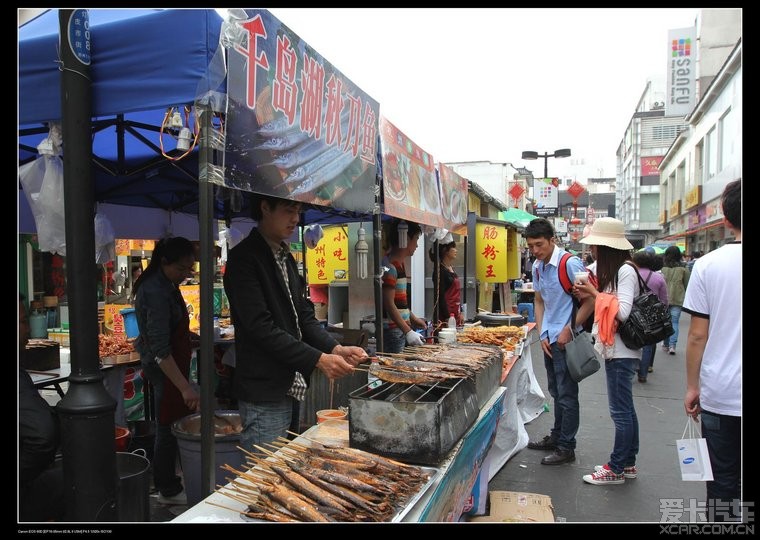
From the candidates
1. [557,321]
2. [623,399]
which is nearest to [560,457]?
[623,399]

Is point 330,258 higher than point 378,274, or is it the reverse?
point 330,258

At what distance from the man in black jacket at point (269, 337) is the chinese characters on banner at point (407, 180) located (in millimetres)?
2052

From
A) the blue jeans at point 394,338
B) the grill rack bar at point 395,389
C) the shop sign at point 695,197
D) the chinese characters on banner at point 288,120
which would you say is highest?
the shop sign at point 695,197

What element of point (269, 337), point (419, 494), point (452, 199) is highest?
point (452, 199)

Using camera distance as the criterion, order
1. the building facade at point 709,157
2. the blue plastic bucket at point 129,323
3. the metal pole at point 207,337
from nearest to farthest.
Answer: the metal pole at point 207,337, the blue plastic bucket at point 129,323, the building facade at point 709,157

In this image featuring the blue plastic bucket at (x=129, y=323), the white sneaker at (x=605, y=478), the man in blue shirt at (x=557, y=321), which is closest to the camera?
the white sneaker at (x=605, y=478)

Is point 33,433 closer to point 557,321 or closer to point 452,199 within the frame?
point 557,321

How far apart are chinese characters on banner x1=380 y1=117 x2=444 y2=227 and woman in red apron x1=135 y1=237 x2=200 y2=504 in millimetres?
2088

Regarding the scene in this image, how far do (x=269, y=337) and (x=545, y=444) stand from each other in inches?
171

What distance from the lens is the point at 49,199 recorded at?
2705mm

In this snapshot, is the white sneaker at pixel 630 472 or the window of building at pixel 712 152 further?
the window of building at pixel 712 152

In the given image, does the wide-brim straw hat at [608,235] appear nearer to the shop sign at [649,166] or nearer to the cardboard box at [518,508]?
the cardboard box at [518,508]

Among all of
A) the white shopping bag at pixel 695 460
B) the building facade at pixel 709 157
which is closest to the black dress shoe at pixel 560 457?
the white shopping bag at pixel 695 460

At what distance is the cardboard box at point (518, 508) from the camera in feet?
12.8
